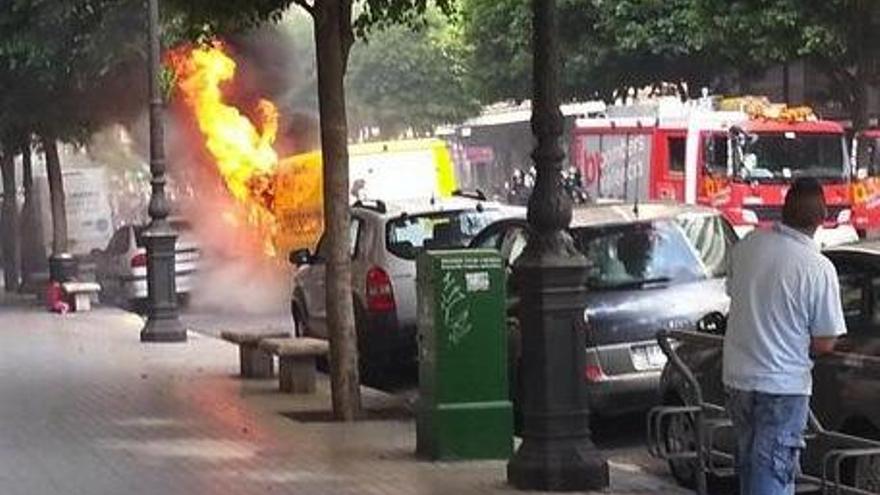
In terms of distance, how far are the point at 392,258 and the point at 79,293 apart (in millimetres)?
13208

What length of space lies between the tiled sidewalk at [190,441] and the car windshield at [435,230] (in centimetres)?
149

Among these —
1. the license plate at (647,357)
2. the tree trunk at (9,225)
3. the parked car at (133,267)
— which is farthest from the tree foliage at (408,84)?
the license plate at (647,357)

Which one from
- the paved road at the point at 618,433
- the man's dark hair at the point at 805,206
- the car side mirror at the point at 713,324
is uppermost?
the man's dark hair at the point at 805,206

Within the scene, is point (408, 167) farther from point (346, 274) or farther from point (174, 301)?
point (346, 274)

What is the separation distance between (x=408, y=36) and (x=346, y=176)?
47673 millimetres

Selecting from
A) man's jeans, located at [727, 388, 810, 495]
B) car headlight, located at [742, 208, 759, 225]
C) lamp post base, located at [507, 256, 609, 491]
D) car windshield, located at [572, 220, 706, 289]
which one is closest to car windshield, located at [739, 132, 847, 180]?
car headlight, located at [742, 208, 759, 225]

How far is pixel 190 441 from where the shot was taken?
1120 cm

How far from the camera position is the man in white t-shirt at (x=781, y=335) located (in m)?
6.40

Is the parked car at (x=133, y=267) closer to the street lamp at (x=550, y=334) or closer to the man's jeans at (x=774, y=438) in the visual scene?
the street lamp at (x=550, y=334)

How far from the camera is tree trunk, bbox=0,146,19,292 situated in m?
33.8

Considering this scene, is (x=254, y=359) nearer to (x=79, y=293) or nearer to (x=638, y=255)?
(x=638, y=255)

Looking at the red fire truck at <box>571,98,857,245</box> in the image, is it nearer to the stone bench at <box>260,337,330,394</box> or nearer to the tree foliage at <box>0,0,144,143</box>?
the tree foliage at <box>0,0,144,143</box>

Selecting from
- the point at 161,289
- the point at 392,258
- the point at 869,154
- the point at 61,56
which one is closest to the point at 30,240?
the point at 61,56

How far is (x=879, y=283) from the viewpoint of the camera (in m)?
8.19
